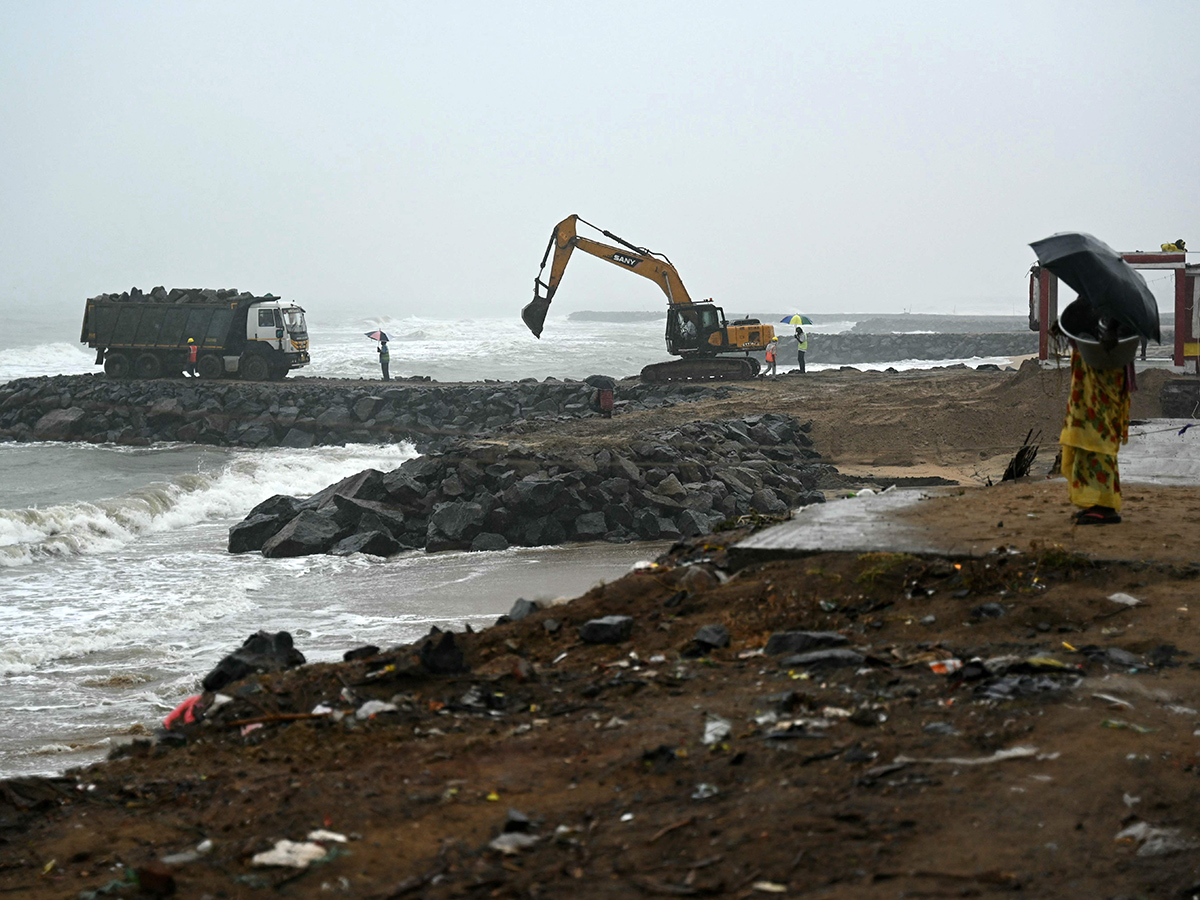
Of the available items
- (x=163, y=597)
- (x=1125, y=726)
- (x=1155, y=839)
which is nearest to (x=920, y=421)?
(x=163, y=597)

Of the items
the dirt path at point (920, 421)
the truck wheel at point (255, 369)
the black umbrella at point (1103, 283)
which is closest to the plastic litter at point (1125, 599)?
the black umbrella at point (1103, 283)

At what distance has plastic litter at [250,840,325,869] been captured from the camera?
3.71 m

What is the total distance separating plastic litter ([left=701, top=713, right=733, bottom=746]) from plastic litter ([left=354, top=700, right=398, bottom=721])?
1.50 metres

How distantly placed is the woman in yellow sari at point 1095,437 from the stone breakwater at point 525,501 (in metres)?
7.62

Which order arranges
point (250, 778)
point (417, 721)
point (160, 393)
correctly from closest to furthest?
point (250, 778)
point (417, 721)
point (160, 393)

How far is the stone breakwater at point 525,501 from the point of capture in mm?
15430

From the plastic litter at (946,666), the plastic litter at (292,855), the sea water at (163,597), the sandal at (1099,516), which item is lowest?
the sea water at (163,597)

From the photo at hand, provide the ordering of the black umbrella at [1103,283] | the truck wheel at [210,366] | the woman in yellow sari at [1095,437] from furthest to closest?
1. the truck wheel at [210,366]
2. the woman in yellow sari at [1095,437]
3. the black umbrella at [1103,283]

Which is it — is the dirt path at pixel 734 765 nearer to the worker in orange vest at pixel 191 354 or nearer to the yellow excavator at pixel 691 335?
the yellow excavator at pixel 691 335

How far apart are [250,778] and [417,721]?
778mm

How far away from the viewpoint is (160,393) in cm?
3228

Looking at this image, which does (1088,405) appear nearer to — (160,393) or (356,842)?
(356,842)

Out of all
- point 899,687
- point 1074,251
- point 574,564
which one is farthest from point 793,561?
point 574,564

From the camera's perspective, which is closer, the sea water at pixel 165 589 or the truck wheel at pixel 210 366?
the sea water at pixel 165 589
